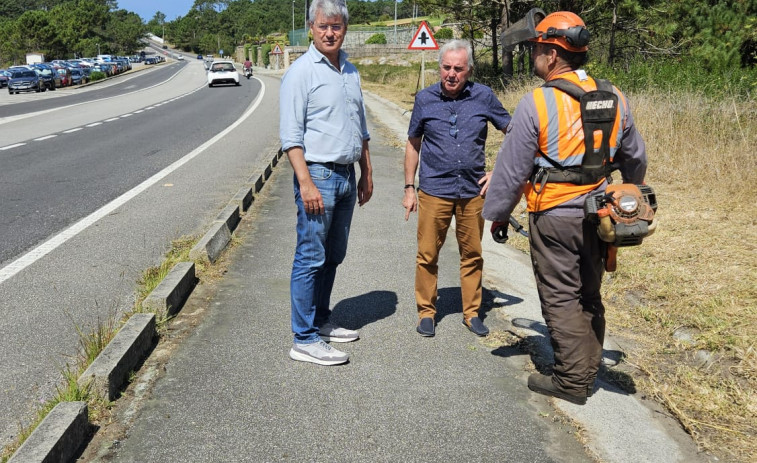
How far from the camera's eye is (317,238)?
12.6 feet

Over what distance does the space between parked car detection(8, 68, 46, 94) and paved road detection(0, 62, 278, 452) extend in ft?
69.4

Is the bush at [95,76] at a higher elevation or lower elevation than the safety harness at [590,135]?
lower

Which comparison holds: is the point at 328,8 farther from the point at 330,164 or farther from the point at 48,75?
the point at 48,75

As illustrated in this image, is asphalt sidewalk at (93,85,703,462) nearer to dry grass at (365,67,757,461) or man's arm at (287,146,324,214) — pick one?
dry grass at (365,67,757,461)

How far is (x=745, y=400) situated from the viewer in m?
3.50

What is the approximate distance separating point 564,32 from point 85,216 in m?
6.16

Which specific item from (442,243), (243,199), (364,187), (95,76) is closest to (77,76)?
(95,76)

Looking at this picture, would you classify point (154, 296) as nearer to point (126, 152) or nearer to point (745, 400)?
point (745, 400)

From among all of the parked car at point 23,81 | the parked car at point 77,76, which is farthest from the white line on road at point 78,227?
the parked car at point 77,76

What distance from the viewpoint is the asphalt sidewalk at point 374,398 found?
10.1 feet

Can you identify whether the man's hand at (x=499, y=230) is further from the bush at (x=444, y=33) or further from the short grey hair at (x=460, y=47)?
the bush at (x=444, y=33)

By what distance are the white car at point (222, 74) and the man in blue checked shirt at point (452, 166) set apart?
39.3m

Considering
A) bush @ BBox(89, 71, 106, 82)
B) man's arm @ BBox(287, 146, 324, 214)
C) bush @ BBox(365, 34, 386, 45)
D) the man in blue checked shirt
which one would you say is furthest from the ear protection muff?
bush @ BBox(365, 34, 386, 45)

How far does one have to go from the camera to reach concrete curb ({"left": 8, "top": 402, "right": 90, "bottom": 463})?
8.89 feet
